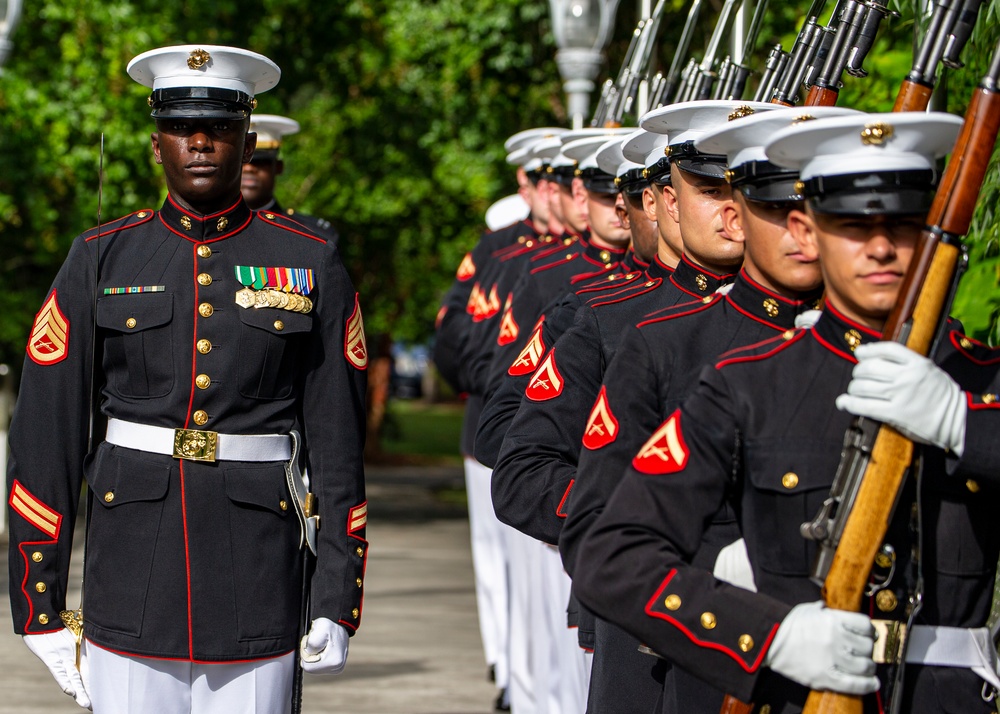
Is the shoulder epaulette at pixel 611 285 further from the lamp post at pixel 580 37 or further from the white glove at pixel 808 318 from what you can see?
the lamp post at pixel 580 37

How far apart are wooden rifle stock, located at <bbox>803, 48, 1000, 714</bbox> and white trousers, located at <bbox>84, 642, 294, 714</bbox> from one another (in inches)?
71.2

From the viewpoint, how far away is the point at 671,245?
3941mm

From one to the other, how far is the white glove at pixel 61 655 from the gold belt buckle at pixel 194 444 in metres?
0.55

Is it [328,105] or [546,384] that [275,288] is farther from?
[328,105]

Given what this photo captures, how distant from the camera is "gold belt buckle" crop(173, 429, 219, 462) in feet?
13.0

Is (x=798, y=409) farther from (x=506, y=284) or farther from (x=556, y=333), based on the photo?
(x=506, y=284)

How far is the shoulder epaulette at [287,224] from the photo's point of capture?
14.0 feet

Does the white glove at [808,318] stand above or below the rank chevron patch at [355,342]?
above

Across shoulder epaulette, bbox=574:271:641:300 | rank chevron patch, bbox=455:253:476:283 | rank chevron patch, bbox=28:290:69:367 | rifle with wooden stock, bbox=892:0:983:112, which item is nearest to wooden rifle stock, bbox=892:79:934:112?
rifle with wooden stock, bbox=892:0:983:112

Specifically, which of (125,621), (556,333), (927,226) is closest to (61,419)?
(125,621)

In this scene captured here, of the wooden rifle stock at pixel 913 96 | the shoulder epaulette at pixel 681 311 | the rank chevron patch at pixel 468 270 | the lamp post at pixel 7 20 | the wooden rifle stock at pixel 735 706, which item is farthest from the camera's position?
the rank chevron patch at pixel 468 270

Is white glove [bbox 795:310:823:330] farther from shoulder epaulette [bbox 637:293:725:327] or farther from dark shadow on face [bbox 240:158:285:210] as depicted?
dark shadow on face [bbox 240:158:285:210]

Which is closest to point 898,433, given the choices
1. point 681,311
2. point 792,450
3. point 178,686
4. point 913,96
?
point 792,450


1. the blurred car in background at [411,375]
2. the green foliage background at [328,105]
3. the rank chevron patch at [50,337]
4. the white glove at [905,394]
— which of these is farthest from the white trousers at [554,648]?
the blurred car in background at [411,375]
